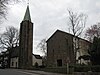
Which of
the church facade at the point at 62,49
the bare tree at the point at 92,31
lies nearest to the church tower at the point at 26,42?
the church facade at the point at 62,49

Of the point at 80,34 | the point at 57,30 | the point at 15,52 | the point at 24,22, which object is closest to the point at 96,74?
the point at 80,34

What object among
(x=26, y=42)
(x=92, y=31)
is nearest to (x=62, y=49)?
(x=92, y=31)

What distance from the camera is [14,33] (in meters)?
77.6

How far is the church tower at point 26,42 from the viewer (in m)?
67.8

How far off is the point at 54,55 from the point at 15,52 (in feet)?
118

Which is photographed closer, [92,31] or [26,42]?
[92,31]

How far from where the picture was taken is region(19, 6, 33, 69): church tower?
67.8 m

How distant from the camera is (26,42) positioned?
70.0 m

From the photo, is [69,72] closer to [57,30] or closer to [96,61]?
[96,61]

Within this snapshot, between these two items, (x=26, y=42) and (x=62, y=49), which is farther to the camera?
(x=26, y=42)

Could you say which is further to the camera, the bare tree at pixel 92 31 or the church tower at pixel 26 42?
the church tower at pixel 26 42

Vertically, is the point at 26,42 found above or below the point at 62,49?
above

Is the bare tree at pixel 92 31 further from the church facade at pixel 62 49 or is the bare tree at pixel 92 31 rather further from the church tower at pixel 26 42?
the church tower at pixel 26 42

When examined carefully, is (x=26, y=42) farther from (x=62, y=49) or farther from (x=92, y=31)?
(x=92, y=31)
